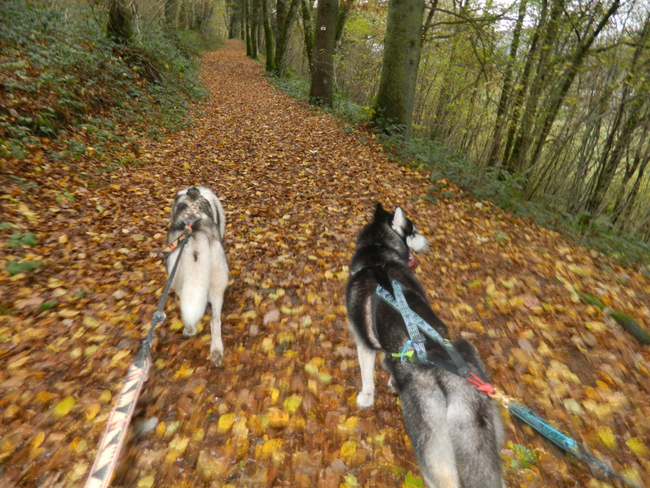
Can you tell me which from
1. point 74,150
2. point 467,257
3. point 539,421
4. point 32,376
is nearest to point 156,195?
point 74,150

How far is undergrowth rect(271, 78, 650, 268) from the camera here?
225 inches

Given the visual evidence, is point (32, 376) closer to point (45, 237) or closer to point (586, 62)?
point (45, 237)

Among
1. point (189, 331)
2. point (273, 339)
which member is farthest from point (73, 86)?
point (273, 339)

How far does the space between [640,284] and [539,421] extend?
459 cm

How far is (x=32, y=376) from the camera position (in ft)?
9.37

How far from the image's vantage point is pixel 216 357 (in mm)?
3340

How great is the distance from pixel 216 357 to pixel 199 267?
1085 millimetres

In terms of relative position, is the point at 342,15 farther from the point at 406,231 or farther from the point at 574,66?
the point at 406,231

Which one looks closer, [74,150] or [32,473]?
[32,473]

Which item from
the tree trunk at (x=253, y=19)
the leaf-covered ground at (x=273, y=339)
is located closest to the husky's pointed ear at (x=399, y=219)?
the leaf-covered ground at (x=273, y=339)

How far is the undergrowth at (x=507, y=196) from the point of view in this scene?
18.8 ft

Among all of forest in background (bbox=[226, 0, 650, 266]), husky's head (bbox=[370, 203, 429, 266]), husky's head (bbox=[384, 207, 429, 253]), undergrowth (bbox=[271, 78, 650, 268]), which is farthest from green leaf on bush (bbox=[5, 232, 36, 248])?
forest in background (bbox=[226, 0, 650, 266])

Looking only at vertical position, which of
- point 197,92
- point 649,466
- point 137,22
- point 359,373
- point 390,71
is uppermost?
point 137,22

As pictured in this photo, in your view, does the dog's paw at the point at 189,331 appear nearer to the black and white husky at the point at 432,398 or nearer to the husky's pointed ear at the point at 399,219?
the black and white husky at the point at 432,398
